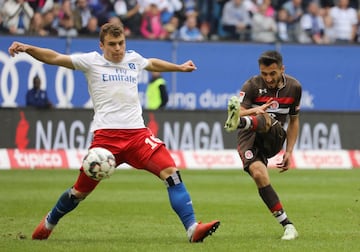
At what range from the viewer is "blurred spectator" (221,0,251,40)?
27.5 meters

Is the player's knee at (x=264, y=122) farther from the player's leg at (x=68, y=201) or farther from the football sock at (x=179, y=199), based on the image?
the player's leg at (x=68, y=201)

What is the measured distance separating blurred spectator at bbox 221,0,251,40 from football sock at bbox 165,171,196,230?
17.3 m

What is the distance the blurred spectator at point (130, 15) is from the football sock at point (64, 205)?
1642cm

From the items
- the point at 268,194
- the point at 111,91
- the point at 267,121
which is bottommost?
the point at 268,194

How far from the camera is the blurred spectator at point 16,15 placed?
25.7 metres

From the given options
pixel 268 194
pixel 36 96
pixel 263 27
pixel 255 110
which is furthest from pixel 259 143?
pixel 263 27

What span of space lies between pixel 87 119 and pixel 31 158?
166 centimetres

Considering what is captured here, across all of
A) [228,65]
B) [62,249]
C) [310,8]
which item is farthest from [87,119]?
[62,249]

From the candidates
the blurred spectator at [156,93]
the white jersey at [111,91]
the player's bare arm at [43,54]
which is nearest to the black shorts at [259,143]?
the white jersey at [111,91]

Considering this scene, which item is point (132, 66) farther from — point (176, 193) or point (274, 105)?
point (274, 105)

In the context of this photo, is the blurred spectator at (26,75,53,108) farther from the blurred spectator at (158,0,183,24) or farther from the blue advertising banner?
the blurred spectator at (158,0,183,24)

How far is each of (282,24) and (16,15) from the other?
7.49 m

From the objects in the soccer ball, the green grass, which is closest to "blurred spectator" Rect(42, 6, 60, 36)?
the green grass

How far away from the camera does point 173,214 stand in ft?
46.2
